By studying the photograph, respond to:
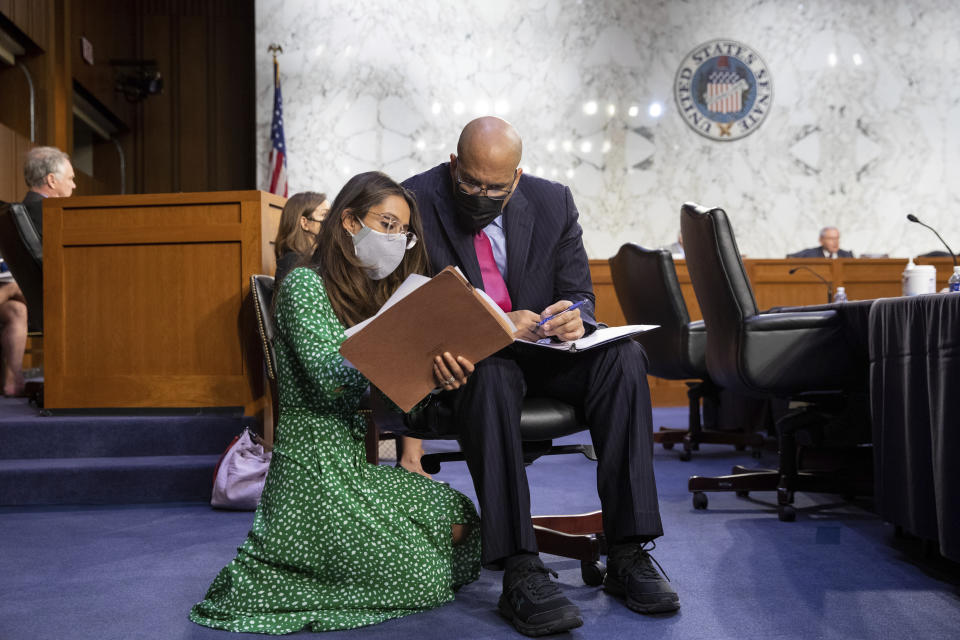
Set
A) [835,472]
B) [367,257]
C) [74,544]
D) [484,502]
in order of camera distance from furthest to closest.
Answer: [835,472] → [74,544] → [367,257] → [484,502]

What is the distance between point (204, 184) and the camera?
905 centimetres

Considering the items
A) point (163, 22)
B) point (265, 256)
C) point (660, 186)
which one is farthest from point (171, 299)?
point (163, 22)

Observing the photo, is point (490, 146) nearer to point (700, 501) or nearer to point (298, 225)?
point (700, 501)

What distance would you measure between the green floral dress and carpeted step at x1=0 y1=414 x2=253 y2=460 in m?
1.77

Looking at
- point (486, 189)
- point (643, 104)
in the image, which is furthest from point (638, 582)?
point (643, 104)

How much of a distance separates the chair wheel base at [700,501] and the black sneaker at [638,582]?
1.07 metres

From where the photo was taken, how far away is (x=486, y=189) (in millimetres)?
2047

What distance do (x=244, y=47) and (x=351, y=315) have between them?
26.7 feet

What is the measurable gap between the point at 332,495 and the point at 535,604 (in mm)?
467

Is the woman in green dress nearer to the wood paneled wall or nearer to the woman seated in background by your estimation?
the woman seated in background

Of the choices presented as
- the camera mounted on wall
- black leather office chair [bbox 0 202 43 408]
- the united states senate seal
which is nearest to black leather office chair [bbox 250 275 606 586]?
black leather office chair [bbox 0 202 43 408]

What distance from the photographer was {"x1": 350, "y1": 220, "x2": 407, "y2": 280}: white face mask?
1847 millimetres

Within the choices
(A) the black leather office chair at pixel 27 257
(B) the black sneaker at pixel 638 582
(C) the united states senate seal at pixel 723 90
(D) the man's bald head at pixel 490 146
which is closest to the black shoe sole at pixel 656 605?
(B) the black sneaker at pixel 638 582

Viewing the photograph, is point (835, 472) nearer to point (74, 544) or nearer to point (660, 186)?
point (74, 544)
